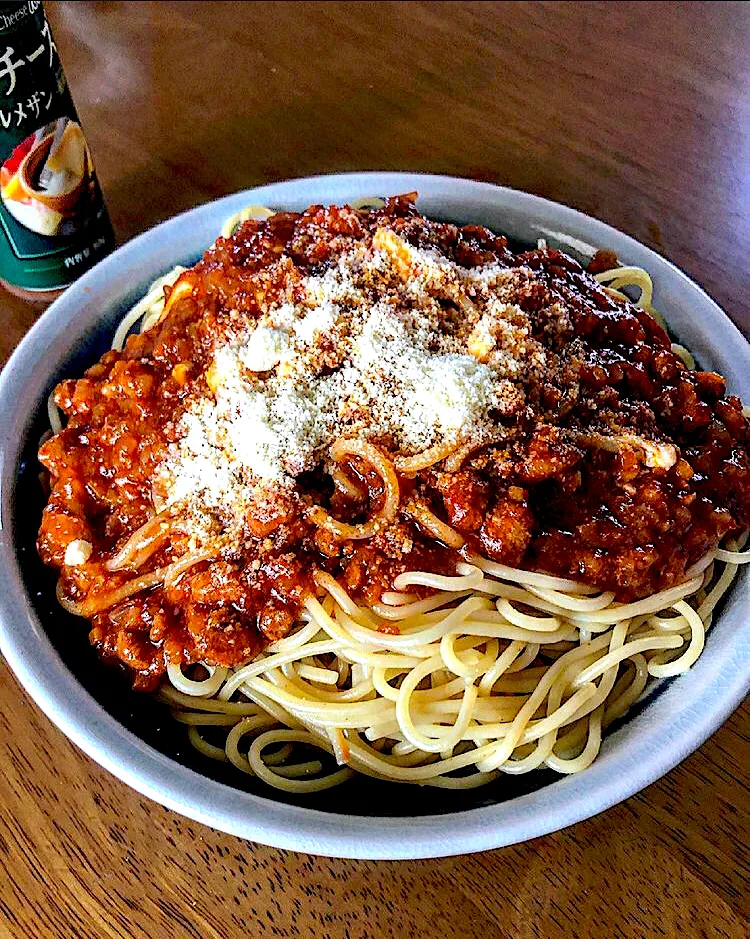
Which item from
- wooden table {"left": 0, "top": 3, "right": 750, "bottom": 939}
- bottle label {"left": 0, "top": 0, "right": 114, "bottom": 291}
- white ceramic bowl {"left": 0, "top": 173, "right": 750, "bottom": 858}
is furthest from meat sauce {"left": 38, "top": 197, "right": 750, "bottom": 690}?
bottle label {"left": 0, "top": 0, "right": 114, "bottom": 291}

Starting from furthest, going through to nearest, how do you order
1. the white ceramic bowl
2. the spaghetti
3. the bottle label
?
the bottle label
the spaghetti
the white ceramic bowl

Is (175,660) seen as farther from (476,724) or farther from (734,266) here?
(734,266)

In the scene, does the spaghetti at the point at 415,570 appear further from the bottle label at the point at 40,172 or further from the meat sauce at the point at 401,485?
the bottle label at the point at 40,172

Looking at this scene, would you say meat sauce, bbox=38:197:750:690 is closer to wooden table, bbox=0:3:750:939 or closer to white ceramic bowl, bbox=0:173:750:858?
white ceramic bowl, bbox=0:173:750:858

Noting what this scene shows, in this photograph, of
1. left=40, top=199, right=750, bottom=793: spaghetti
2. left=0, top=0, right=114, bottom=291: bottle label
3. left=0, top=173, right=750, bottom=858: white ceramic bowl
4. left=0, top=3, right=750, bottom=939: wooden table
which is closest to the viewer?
left=0, top=173, right=750, bottom=858: white ceramic bowl

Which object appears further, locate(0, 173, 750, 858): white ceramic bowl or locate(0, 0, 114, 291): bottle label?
locate(0, 0, 114, 291): bottle label

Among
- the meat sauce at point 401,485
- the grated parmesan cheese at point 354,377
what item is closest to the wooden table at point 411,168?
the meat sauce at point 401,485
